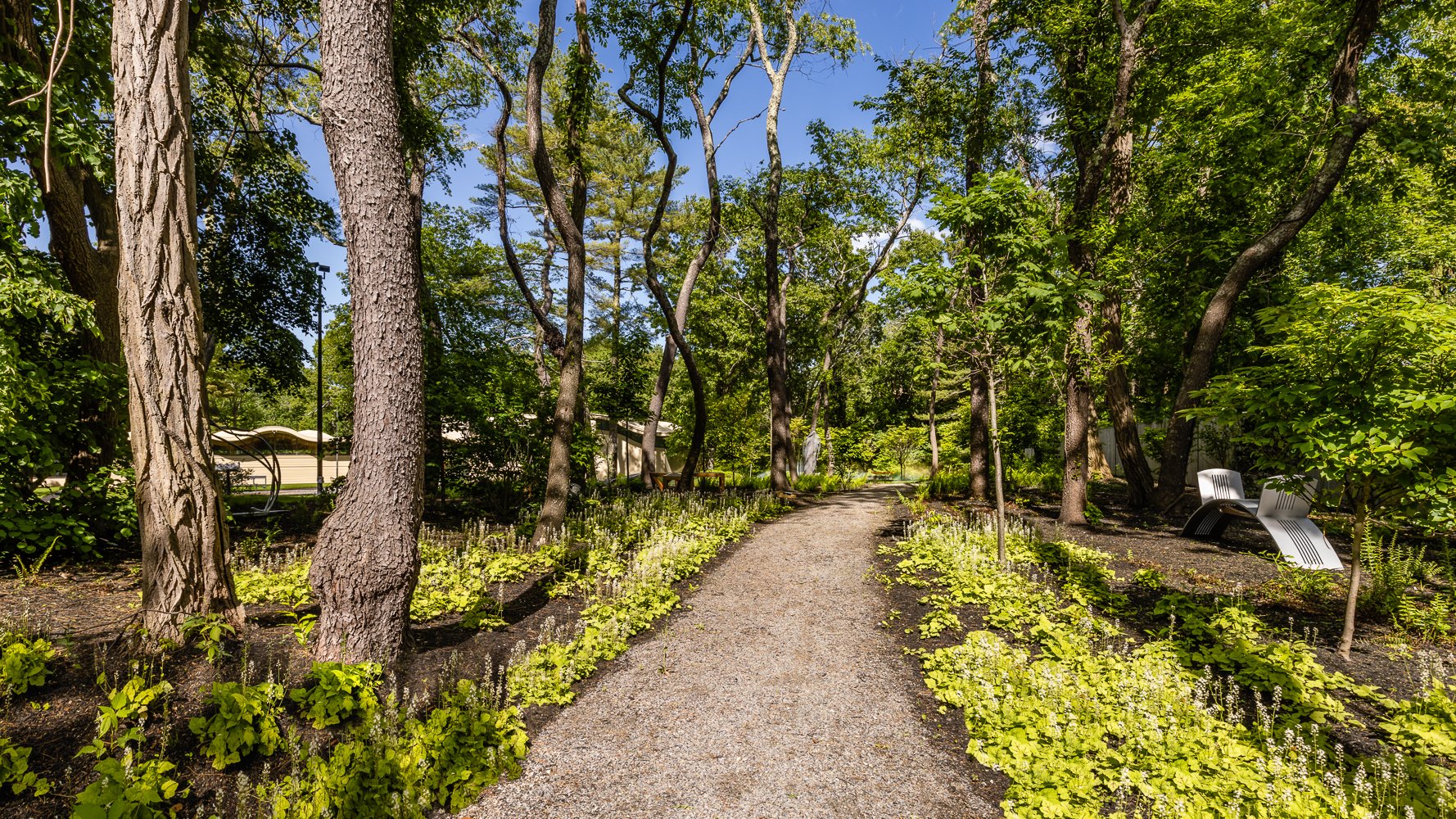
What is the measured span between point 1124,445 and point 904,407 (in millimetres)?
21706

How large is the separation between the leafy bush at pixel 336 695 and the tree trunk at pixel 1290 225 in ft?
27.3

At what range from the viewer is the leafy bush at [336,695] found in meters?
2.86

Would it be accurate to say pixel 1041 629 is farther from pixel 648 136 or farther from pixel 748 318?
pixel 748 318

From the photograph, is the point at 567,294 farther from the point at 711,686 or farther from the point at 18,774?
the point at 18,774

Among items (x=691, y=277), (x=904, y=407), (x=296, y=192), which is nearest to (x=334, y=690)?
(x=691, y=277)

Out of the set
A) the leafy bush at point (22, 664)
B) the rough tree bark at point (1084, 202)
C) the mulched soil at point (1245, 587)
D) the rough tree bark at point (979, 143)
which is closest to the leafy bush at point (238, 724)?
the leafy bush at point (22, 664)

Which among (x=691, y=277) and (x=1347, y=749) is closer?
(x=1347, y=749)

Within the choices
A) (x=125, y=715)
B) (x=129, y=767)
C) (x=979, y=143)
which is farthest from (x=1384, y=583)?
(x=125, y=715)

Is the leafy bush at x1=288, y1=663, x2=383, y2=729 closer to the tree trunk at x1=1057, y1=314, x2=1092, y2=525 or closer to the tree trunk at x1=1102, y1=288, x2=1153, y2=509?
the tree trunk at x1=1057, y1=314, x2=1092, y2=525

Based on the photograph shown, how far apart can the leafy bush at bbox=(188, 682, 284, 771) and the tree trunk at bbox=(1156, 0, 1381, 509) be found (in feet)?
28.3

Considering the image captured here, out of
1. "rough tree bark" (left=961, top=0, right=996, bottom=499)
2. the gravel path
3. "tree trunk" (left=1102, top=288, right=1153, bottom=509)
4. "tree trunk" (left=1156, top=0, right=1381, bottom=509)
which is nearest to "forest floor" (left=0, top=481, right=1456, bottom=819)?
the gravel path

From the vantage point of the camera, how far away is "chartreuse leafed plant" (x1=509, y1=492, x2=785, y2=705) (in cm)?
380

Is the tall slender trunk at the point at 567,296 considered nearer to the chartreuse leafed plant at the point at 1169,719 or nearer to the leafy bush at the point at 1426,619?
the chartreuse leafed plant at the point at 1169,719

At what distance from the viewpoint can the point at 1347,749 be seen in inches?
Answer: 112
